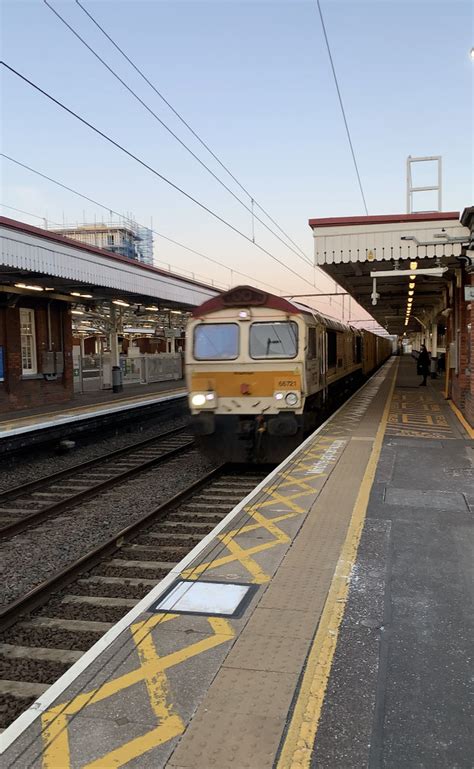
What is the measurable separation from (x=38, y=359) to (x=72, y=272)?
4.69 metres

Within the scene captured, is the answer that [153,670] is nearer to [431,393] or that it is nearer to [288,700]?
A: [288,700]

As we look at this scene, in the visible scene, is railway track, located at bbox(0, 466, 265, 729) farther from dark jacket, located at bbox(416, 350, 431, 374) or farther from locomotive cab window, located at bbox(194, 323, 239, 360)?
dark jacket, located at bbox(416, 350, 431, 374)

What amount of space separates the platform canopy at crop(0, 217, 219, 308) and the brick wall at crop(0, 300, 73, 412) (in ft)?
2.39

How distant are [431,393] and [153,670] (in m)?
18.2

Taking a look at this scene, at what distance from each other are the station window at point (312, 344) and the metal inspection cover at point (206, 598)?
6493 millimetres

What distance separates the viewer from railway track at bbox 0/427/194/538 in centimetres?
824

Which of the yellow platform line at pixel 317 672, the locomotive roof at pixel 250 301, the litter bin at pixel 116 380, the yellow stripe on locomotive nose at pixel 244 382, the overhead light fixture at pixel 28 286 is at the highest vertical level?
the overhead light fixture at pixel 28 286

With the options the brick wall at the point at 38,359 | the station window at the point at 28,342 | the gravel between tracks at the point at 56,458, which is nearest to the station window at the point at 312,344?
the gravel between tracks at the point at 56,458

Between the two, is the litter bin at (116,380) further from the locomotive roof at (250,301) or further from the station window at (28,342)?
the locomotive roof at (250,301)

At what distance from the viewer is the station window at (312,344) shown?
10430 millimetres

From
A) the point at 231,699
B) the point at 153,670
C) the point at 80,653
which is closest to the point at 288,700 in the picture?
the point at 231,699

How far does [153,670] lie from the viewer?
3240 millimetres

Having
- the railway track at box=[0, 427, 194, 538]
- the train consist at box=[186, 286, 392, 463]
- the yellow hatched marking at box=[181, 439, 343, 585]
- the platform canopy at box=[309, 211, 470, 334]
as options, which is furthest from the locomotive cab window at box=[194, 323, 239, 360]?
the platform canopy at box=[309, 211, 470, 334]

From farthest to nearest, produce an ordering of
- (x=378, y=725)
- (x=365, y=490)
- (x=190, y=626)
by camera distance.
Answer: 1. (x=365, y=490)
2. (x=190, y=626)
3. (x=378, y=725)
